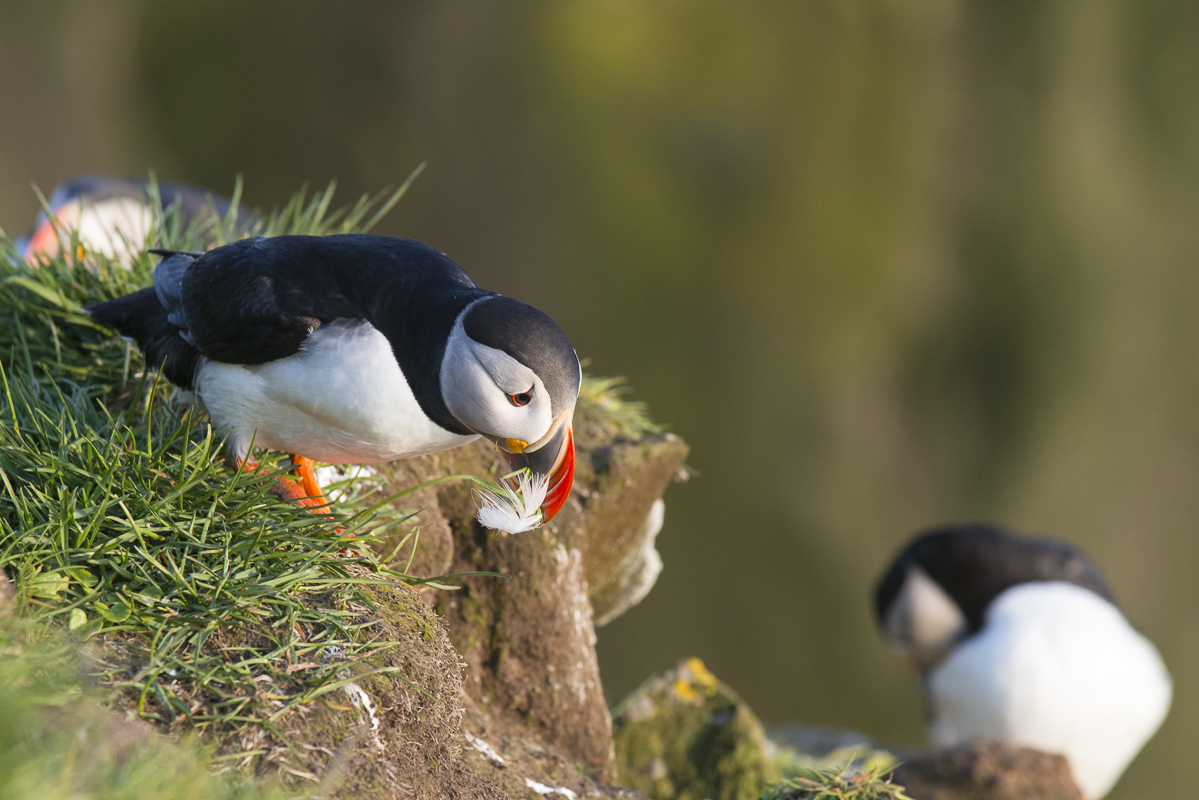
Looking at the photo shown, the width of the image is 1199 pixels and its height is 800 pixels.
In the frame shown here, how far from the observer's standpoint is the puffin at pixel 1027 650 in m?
5.27

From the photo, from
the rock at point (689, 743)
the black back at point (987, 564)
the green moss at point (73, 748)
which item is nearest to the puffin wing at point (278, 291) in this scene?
the green moss at point (73, 748)

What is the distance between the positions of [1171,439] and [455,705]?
28.0 feet

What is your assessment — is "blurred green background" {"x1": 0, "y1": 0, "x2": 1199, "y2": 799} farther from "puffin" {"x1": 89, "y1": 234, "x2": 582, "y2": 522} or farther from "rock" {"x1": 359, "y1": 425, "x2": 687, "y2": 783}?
"puffin" {"x1": 89, "y1": 234, "x2": 582, "y2": 522}

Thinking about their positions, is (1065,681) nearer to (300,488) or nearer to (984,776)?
(984,776)

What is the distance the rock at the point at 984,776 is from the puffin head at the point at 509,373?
107 inches

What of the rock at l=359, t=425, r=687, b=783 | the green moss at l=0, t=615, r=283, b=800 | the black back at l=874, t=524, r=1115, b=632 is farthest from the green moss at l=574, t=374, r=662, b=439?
the black back at l=874, t=524, r=1115, b=632

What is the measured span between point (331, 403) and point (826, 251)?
7.38 m

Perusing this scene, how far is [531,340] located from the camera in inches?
83.1

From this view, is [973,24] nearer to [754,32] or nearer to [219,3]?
[754,32]

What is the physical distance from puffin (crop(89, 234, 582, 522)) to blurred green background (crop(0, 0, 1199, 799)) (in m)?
6.17

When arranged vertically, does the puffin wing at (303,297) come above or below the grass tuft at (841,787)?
above

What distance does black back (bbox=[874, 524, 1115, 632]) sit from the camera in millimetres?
5551

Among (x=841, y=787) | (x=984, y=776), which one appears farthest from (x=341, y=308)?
(x=984, y=776)

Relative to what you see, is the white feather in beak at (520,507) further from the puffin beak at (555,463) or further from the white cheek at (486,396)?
the white cheek at (486,396)
